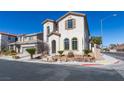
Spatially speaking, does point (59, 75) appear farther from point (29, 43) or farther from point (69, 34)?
point (29, 43)

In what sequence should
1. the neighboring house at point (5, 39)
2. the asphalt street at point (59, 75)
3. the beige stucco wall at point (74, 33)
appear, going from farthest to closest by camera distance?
the neighboring house at point (5, 39) → the beige stucco wall at point (74, 33) → the asphalt street at point (59, 75)

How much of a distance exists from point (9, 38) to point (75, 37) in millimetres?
28993

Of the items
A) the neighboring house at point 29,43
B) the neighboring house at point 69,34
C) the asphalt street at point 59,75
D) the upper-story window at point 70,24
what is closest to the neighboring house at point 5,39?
the neighboring house at point 29,43

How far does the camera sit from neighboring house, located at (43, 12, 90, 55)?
3178 cm

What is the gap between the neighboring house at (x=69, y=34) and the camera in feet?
104

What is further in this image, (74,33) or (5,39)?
(5,39)

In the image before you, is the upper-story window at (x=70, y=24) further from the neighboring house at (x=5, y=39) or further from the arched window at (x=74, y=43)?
the neighboring house at (x=5, y=39)

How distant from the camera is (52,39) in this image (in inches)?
1357

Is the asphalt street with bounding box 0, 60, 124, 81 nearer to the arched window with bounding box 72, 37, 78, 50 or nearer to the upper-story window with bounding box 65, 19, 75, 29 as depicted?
the arched window with bounding box 72, 37, 78, 50

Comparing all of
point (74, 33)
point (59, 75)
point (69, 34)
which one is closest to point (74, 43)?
point (74, 33)

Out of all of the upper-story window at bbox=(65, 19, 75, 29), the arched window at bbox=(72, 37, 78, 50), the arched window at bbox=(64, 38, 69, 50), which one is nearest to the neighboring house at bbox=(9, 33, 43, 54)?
the arched window at bbox=(64, 38, 69, 50)

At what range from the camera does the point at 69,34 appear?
32.6m
